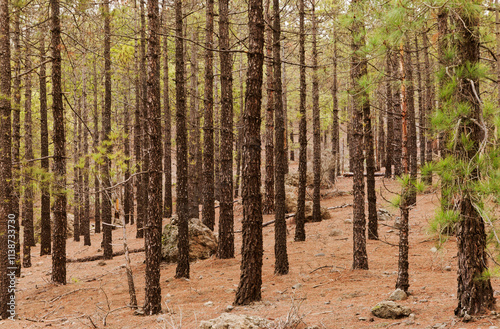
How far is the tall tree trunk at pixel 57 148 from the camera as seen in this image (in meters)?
9.50

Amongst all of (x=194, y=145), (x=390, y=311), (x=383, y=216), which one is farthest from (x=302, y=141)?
(x=194, y=145)

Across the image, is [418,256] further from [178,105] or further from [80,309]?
[80,309]

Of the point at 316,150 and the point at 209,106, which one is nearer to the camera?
the point at 209,106

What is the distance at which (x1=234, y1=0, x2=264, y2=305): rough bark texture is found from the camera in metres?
7.17

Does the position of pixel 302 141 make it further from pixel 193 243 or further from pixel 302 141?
pixel 193 243

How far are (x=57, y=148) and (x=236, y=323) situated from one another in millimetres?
7032

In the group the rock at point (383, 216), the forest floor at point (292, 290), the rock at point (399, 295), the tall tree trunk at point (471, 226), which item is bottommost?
the forest floor at point (292, 290)

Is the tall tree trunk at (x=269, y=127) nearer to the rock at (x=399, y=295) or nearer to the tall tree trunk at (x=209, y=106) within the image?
the tall tree trunk at (x=209, y=106)

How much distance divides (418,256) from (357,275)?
2605 mm

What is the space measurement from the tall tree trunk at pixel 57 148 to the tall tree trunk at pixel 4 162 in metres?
1.28

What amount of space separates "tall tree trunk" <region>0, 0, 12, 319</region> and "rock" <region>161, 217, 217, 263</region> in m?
4.95

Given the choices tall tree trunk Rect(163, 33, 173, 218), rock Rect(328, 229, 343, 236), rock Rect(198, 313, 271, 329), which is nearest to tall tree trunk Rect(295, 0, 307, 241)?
rock Rect(328, 229, 343, 236)

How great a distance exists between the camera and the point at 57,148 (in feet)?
31.8

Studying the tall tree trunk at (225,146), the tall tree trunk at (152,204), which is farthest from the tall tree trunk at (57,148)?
the tall tree trunk at (225,146)
